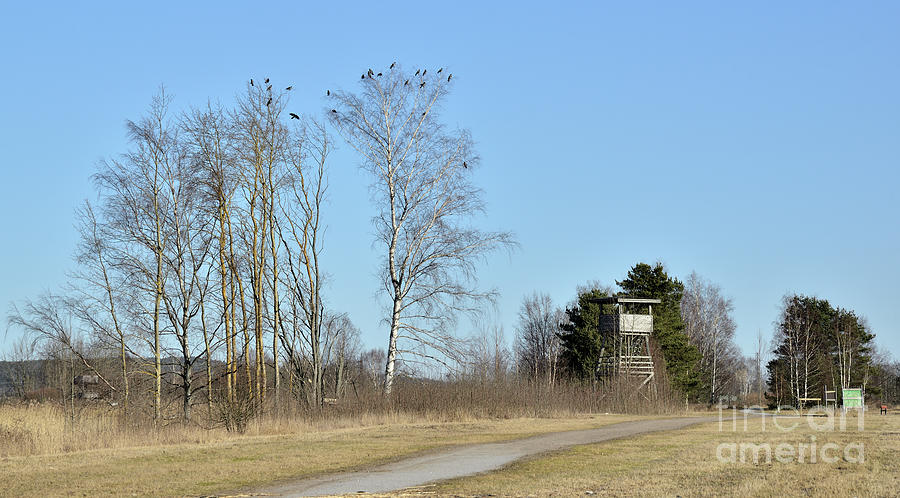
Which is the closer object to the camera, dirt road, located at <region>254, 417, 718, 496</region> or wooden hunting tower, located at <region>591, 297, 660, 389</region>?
dirt road, located at <region>254, 417, 718, 496</region>

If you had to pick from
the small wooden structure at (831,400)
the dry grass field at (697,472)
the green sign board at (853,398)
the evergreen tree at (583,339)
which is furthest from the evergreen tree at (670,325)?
the dry grass field at (697,472)

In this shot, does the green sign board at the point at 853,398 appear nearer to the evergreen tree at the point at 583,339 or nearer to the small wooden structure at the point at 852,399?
the small wooden structure at the point at 852,399

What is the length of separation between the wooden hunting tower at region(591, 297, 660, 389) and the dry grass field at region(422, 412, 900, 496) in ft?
85.5

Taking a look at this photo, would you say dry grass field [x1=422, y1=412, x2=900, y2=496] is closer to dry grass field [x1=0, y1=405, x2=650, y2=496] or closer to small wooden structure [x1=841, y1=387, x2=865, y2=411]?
dry grass field [x1=0, y1=405, x2=650, y2=496]

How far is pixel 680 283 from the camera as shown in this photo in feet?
206

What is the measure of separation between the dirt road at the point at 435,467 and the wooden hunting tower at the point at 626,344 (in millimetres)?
22847

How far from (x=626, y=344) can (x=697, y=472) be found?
34.6 meters

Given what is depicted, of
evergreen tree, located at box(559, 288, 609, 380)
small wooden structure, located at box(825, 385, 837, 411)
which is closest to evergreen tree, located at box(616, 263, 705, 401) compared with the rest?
evergreen tree, located at box(559, 288, 609, 380)

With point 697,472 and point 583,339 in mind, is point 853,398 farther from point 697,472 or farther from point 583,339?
point 697,472

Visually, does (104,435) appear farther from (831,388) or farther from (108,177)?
(831,388)

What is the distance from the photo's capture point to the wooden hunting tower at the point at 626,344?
4569cm

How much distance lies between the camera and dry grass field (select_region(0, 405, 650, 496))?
13438 mm

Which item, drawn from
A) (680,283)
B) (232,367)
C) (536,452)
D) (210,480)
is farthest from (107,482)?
(680,283)

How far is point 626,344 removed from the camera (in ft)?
155
